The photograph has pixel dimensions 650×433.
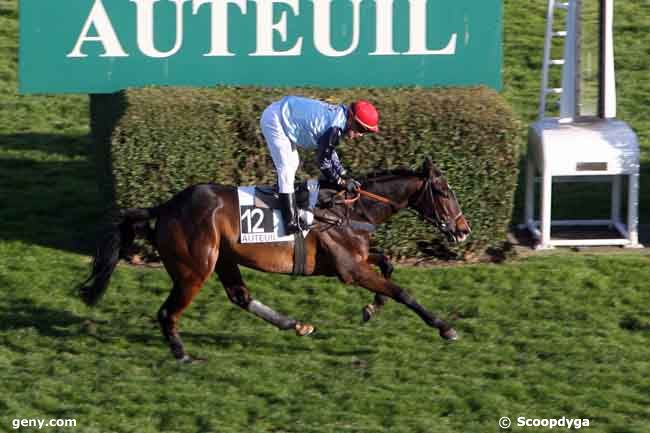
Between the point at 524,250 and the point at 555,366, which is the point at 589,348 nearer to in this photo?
the point at 555,366

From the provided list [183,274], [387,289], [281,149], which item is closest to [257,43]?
[281,149]

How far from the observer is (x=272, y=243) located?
900 cm

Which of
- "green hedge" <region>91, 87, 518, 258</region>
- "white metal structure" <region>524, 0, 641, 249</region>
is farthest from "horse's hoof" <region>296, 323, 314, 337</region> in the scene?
"white metal structure" <region>524, 0, 641, 249</region>

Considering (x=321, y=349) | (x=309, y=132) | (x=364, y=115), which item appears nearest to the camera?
(x=364, y=115)

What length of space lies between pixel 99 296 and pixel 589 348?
3246 mm

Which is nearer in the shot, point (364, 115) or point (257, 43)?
point (364, 115)

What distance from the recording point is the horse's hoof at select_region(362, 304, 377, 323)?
9.41 metres

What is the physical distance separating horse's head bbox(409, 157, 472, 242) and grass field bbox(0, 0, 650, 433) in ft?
2.70

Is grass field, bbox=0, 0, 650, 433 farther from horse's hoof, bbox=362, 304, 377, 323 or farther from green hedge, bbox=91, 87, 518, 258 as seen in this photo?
green hedge, bbox=91, 87, 518, 258

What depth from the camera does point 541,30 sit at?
1667 centimetres

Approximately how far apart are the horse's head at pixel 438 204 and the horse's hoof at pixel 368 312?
735 mm

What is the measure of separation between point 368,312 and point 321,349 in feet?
1.33

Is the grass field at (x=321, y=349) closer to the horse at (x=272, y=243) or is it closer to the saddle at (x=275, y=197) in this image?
the horse at (x=272, y=243)

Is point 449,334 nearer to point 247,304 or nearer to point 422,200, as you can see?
point 422,200
